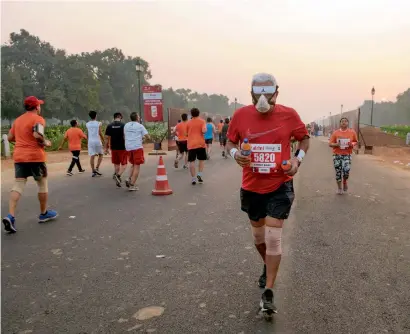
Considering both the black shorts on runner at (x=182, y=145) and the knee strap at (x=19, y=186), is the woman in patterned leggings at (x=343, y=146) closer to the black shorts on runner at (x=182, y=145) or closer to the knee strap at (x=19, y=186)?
the black shorts on runner at (x=182, y=145)

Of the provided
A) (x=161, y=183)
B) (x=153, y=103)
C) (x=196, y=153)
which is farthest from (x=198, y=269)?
(x=153, y=103)

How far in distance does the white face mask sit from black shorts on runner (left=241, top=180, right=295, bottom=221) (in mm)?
661

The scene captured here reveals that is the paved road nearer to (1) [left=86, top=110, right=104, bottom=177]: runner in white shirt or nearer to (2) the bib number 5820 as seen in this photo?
(2) the bib number 5820

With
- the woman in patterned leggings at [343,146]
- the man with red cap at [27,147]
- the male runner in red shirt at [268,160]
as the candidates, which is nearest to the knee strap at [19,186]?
the man with red cap at [27,147]

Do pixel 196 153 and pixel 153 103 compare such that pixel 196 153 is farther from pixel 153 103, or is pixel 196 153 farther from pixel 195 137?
pixel 153 103

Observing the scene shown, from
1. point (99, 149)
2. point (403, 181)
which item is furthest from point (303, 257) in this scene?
point (99, 149)

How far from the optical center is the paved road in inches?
120

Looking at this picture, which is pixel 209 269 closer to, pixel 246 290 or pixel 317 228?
pixel 246 290

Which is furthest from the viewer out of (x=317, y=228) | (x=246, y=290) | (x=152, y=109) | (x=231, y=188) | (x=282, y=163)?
(x=152, y=109)

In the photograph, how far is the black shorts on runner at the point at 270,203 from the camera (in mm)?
3236

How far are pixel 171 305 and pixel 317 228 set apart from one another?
10.3 ft

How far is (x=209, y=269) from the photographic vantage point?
13.4 feet

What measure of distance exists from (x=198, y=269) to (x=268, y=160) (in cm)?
153

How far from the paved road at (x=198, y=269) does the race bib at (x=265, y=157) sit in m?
1.16
